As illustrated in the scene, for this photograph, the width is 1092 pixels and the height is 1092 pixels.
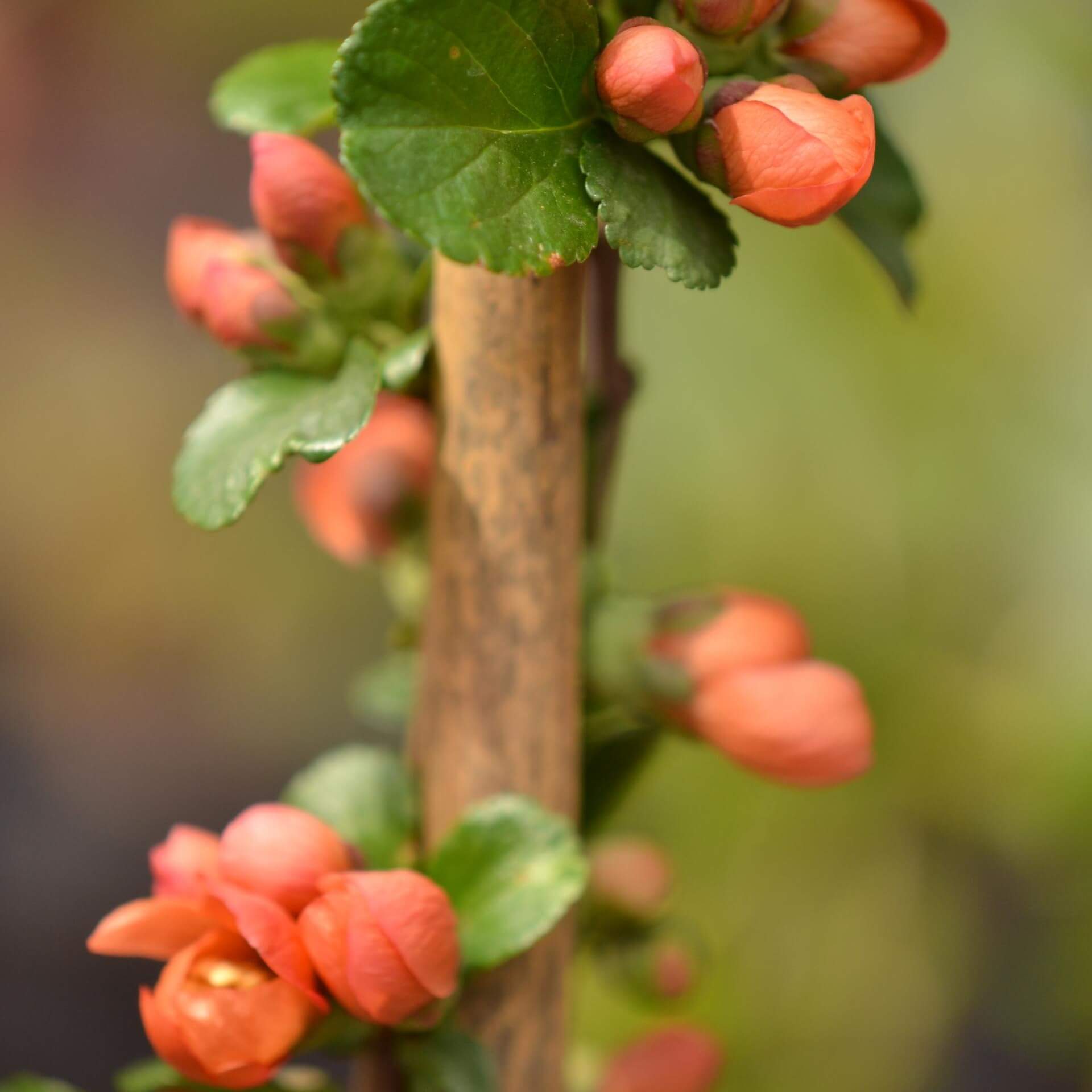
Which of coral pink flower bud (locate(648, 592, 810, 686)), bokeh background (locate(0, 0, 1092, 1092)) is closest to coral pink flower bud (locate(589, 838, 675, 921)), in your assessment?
coral pink flower bud (locate(648, 592, 810, 686))

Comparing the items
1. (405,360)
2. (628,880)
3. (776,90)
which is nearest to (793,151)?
(776,90)

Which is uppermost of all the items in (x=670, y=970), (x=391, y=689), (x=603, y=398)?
(x=603, y=398)

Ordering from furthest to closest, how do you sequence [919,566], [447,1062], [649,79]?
[919,566] → [447,1062] → [649,79]

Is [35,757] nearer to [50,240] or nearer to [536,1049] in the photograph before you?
[50,240]

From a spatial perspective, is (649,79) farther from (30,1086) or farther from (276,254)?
(30,1086)

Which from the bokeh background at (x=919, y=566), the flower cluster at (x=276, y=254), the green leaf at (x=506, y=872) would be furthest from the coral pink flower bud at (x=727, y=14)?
the bokeh background at (x=919, y=566)

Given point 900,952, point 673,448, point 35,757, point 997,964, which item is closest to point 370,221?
point 673,448

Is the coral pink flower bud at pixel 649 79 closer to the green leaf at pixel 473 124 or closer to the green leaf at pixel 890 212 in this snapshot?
the green leaf at pixel 473 124
